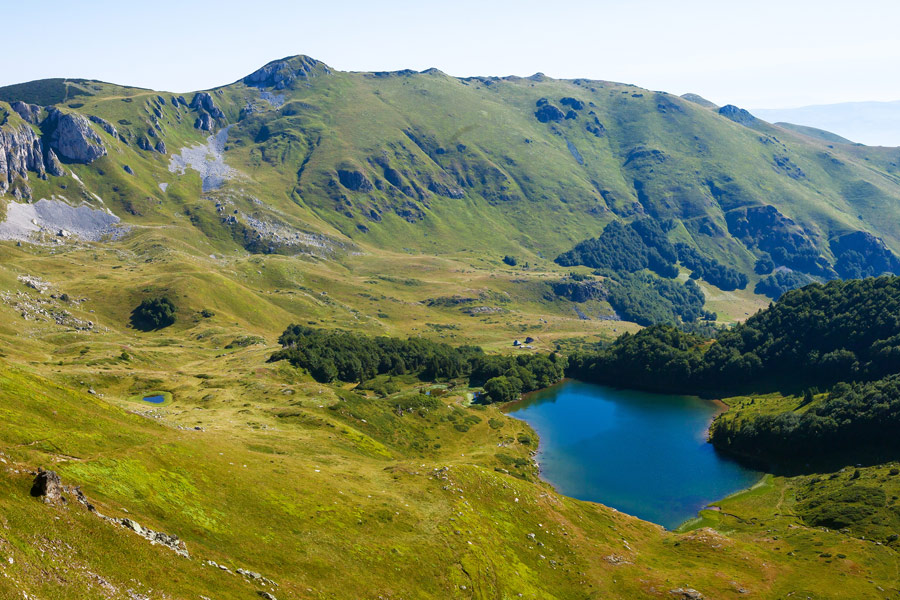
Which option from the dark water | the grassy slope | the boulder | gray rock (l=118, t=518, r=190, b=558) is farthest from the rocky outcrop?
the dark water

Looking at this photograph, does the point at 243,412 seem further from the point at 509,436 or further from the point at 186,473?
the point at 509,436

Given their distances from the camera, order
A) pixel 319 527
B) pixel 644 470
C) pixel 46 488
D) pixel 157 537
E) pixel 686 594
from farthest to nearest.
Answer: pixel 644 470, pixel 686 594, pixel 319 527, pixel 157 537, pixel 46 488

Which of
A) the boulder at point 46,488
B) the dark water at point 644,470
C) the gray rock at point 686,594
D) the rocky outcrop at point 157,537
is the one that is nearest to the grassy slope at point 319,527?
the boulder at point 46,488

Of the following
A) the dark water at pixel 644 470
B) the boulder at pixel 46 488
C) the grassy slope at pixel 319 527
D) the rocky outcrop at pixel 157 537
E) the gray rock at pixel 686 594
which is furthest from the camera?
the dark water at pixel 644 470

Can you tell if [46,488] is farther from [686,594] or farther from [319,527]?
[686,594]

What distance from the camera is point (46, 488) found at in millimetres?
43719

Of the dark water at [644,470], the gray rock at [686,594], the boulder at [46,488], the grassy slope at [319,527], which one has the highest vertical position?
the boulder at [46,488]

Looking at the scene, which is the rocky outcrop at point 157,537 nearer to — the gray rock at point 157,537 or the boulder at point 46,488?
the gray rock at point 157,537

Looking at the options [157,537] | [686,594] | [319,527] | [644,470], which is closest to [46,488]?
[157,537]

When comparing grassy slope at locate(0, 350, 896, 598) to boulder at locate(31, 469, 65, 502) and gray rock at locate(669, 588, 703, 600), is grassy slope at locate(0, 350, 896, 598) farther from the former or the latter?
gray rock at locate(669, 588, 703, 600)

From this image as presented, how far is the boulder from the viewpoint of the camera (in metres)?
43.5

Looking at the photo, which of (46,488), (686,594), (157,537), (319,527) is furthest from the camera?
(686,594)

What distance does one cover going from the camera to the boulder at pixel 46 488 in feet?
143

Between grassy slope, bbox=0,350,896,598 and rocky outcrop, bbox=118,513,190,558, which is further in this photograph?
rocky outcrop, bbox=118,513,190,558
